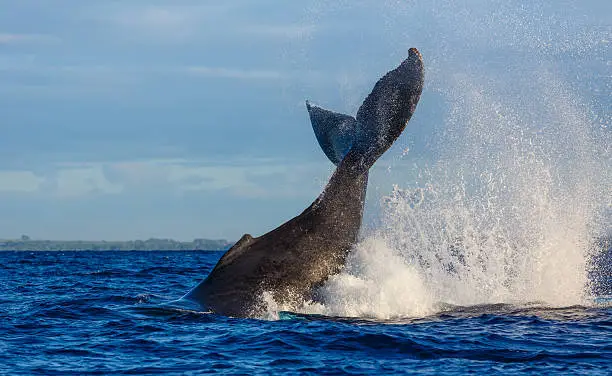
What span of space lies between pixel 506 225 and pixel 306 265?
5548mm

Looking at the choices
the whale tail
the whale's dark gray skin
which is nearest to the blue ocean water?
the whale's dark gray skin

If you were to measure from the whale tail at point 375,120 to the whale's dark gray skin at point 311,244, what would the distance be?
0.05ft

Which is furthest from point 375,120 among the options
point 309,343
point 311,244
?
point 309,343

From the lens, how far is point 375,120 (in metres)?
11.4

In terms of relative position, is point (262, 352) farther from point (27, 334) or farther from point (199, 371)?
point (27, 334)

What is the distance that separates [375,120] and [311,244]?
6.03ft

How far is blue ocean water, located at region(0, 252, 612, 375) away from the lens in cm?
927

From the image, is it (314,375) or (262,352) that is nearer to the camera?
(314,375)

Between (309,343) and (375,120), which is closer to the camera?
(309,343)

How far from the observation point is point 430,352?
9.80 metres

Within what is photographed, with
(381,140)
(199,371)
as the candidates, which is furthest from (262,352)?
(381,140)

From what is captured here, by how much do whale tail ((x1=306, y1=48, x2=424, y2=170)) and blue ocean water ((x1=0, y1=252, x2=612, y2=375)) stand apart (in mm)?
2309

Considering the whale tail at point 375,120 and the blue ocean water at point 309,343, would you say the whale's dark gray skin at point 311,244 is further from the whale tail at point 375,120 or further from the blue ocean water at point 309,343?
the blue ocean water at point 309,343

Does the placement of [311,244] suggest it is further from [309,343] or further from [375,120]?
[375,120]
